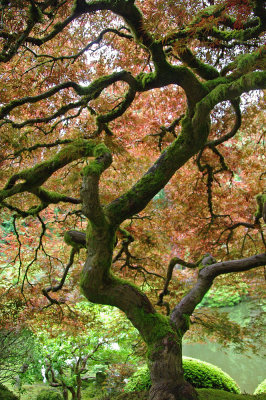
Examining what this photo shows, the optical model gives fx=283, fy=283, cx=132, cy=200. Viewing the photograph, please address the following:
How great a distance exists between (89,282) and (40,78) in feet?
7.24

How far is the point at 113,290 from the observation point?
2312mm

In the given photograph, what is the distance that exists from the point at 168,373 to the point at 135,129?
302 centimetres

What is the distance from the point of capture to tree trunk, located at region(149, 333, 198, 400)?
7.12 feet

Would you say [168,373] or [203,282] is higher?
[203,282]

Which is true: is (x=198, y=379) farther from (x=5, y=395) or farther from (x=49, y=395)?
(x=49, y=395)

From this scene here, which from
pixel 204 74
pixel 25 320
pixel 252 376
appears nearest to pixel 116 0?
pixel 204 74

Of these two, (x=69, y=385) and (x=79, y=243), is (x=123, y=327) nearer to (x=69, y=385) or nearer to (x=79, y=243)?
(x=69, y=385)

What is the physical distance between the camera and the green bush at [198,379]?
3486 mm

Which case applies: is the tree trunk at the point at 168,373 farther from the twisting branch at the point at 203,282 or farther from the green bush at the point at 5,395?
the green bush at the point at 5,395

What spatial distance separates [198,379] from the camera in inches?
140

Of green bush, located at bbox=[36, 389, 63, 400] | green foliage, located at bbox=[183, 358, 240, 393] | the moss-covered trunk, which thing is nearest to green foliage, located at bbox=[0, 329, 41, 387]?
green bush, located at bbox=[36, 389, 63, 400]

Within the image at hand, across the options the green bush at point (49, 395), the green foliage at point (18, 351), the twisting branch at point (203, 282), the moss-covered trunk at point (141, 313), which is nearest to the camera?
the moss-covered trunk at point (141, 313)

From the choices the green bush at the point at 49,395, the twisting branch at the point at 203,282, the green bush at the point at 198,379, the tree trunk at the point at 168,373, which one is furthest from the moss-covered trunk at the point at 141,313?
the green bush at the point at 49,395

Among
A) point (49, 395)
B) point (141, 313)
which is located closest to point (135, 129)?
point (141, 313)
